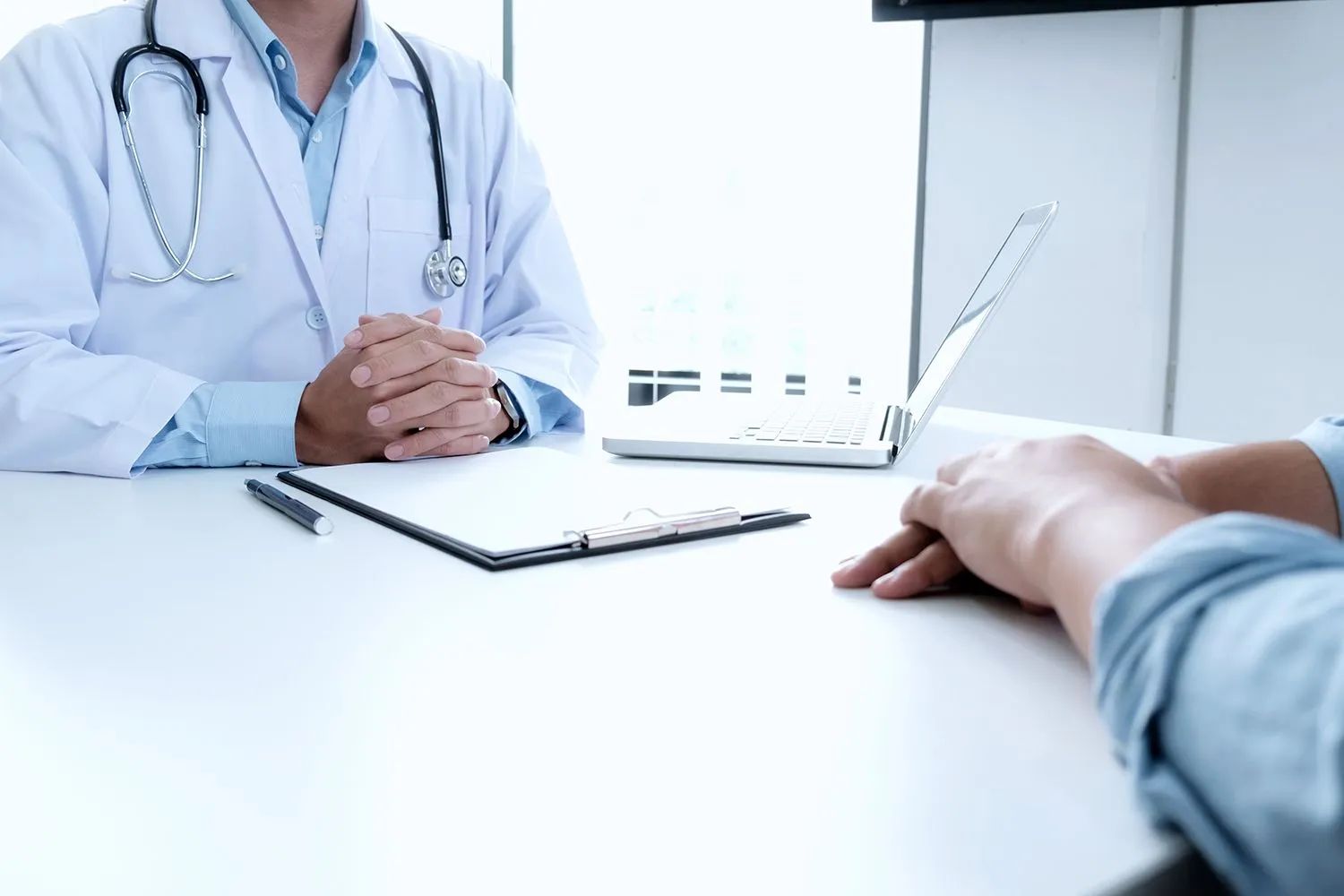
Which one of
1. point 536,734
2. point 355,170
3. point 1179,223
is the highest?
point 1179,223

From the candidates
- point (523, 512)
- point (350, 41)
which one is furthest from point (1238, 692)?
point (350, 41)

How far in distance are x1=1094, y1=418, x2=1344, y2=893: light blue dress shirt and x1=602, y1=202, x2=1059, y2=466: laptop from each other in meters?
0.58

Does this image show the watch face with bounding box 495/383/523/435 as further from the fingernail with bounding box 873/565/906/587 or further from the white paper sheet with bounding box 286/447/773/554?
the fingernail with bounding box 873/565/906/587

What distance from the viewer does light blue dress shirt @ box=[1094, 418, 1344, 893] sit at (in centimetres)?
28

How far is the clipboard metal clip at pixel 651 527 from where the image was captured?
0.63 m

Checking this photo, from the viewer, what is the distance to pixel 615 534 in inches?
25.0

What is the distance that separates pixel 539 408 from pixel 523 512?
0.47 metres

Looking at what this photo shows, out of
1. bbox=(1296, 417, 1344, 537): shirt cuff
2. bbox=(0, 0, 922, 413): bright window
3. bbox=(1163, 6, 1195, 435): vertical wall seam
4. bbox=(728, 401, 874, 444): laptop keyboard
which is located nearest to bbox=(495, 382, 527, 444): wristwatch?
bbox=(728, 401, 874, 444): laptop keyboard

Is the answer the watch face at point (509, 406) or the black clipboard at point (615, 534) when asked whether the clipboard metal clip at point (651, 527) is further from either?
the watch face at point (509, 406)

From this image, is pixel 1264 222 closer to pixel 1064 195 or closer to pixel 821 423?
pixel 1064 195

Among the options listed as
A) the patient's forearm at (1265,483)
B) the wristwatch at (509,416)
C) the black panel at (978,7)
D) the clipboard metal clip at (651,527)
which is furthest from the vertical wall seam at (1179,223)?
the clipboard metal clip at (651,527)

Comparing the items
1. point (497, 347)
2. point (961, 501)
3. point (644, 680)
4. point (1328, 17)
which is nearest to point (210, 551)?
point (644, 680)

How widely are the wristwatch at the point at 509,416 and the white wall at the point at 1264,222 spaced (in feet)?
6.24

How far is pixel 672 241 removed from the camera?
2.89 m
